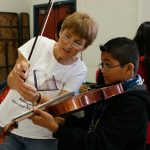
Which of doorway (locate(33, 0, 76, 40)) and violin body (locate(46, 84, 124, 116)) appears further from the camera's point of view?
doorway (locate(33, 0, 76, 40))

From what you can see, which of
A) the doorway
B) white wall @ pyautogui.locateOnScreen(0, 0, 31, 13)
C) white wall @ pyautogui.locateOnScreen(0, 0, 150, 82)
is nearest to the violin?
white wall @ pyautogui.locateOnScreen(0, 0, 150, 82)

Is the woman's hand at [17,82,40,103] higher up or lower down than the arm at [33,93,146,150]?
higher up

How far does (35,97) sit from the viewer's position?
1.33m

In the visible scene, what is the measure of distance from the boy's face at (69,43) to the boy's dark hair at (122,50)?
0.18 m

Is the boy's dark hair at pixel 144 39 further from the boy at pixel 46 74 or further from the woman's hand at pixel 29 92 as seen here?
the woman's hand at pixel 29 92

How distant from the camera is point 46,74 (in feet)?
4.72

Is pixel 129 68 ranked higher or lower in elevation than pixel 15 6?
lower

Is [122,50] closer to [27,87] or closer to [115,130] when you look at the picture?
[115,130]

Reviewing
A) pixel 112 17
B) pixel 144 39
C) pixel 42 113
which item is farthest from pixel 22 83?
pixel 112 17

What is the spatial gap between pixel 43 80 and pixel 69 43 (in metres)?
0.22

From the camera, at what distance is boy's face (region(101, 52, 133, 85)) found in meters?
1.20

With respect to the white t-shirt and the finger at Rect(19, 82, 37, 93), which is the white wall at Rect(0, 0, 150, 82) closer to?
the white t-shirt

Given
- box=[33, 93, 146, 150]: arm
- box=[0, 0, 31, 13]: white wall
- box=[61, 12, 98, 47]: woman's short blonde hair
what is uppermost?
box=[0, 0, 31, 13]: white wall

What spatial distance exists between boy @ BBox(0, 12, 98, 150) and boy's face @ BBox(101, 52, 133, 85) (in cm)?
22
